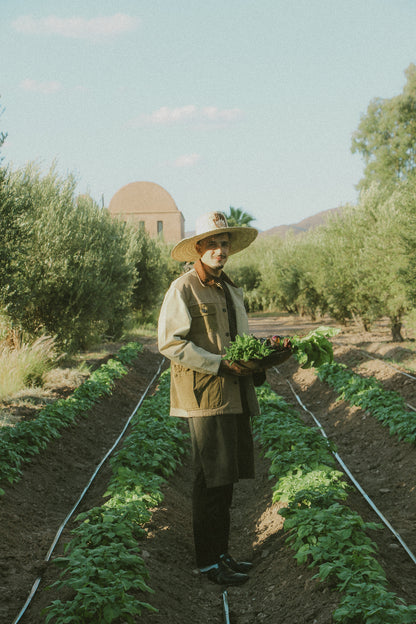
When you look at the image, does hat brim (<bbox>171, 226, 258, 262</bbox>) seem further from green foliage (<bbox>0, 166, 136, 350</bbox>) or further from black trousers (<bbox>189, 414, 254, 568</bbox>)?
green foliage (<bbox>0, 166, 136, 350</bbox>)

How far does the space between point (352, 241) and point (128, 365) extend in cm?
1018

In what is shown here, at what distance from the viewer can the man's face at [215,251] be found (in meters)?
4.32

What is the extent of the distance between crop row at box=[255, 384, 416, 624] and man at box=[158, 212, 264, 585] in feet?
1.94

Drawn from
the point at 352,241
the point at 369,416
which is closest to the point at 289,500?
the point at 369,416

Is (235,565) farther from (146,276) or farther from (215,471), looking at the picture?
(146,276)

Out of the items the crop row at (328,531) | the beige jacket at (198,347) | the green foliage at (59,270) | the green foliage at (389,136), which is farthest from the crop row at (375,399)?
the green foliage at (389,136)

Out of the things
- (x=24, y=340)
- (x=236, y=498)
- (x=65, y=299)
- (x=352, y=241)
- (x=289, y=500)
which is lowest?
(x=236, y=498)

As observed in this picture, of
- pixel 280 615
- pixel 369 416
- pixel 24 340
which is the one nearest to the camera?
pixel 280 615

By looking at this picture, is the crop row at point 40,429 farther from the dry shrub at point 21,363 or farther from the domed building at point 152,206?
the domed building at point 152,206

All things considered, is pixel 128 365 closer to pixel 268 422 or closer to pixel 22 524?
pixel 268 422

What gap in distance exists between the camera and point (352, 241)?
20.8 m

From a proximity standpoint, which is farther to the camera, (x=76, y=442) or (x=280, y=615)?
(x=76, y=442)

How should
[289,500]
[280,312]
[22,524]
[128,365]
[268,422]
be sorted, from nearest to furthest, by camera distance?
[289,500] → [22,524] → [268,422] → [128,365] → [280,312]

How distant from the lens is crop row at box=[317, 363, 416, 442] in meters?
7.56
